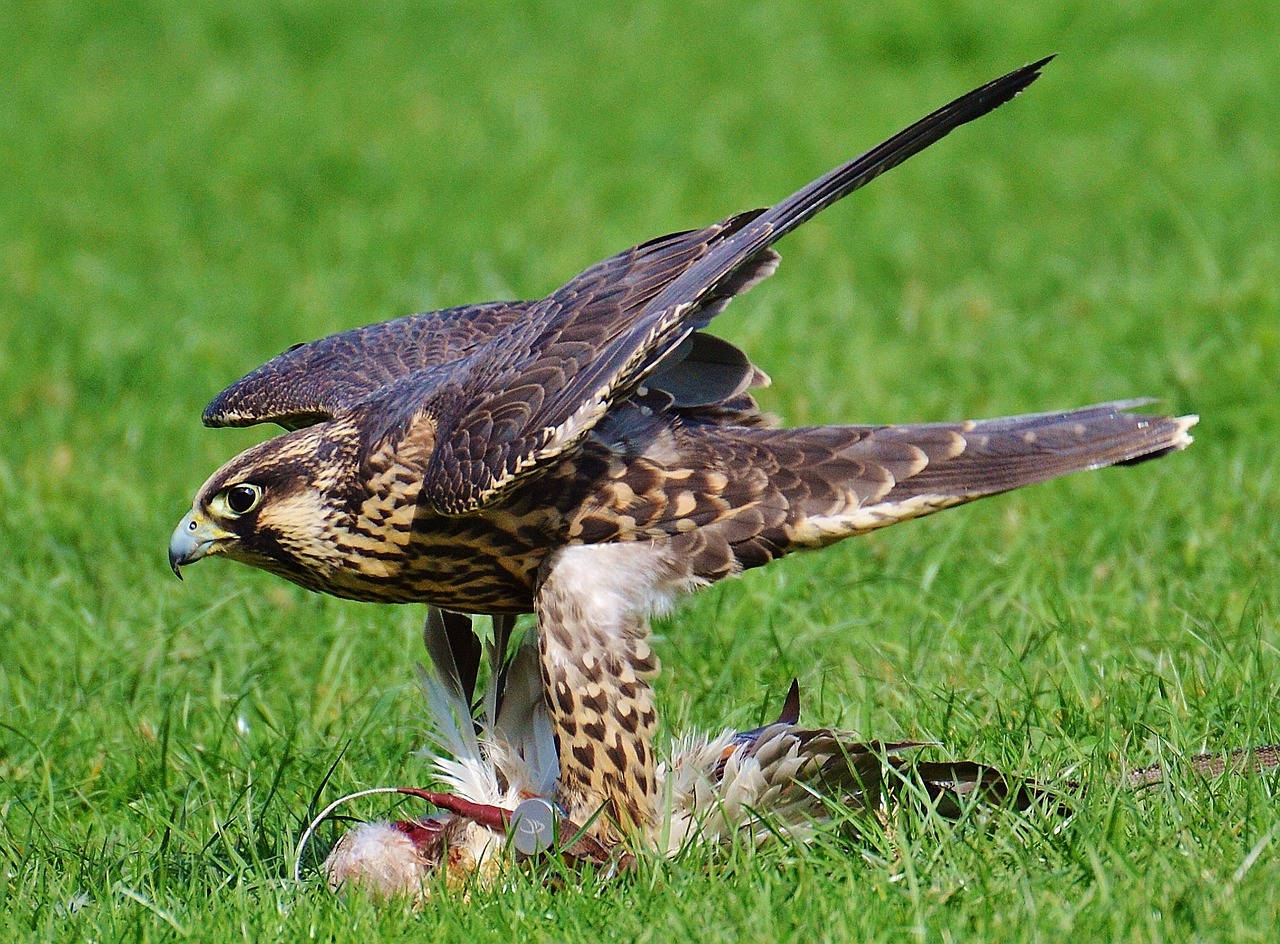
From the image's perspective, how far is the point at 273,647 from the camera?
495cm

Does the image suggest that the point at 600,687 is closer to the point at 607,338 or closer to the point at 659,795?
the point at 659,795

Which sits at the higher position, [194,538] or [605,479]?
[194,538]

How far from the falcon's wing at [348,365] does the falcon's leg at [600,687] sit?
853 millimetres

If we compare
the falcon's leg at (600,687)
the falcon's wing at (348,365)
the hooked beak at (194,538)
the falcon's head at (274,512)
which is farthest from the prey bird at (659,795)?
the falcon's wing at (348,365)

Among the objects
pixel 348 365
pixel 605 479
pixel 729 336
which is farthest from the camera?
pixel 729 336

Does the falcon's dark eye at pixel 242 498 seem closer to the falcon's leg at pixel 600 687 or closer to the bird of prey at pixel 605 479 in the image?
the bird of prey at pixel 605 479

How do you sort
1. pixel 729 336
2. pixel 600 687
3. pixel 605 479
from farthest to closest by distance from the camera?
pixel 729 336 < pixel 605 479 < pixel 600 687

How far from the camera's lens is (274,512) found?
152 inches

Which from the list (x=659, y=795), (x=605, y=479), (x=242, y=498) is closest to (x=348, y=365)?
(x=242, y=498)

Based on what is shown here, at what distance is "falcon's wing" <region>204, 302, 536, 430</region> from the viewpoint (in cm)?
439

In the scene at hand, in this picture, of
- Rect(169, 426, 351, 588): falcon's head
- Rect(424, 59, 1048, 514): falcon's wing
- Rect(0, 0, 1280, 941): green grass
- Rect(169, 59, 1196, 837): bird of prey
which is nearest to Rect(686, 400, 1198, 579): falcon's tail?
Rect(169, 59, 1196, 837): bird of prey

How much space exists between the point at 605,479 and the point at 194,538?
0.88 meters

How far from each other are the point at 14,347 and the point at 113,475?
178 cm

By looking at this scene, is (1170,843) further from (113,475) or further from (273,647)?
(113,475)
